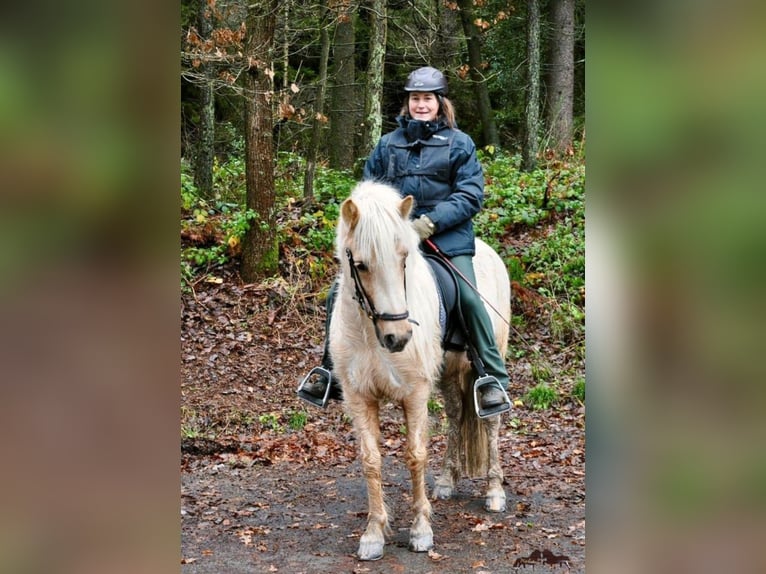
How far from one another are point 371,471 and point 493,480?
1394 millimetres

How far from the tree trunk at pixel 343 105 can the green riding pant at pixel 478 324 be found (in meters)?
9.97

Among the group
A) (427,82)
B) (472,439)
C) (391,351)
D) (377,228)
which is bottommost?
(472,439)

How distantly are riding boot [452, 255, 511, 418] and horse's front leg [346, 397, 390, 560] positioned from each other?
840 millimetres

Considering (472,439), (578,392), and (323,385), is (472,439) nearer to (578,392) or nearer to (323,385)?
(323,385)

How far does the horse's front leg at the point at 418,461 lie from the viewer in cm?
475

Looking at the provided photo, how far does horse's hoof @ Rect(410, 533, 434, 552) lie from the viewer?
187 inches

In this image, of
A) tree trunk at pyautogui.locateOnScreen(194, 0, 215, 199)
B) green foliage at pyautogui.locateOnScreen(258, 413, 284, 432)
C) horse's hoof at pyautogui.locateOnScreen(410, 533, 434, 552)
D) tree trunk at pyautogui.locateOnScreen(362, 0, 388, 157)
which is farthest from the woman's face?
tree trunk at pyautogui.locateOnScreen(194, 0, 215, 199)

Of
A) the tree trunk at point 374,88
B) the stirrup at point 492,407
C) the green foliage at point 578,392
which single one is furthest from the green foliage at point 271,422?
the tree trunk at point 374,88

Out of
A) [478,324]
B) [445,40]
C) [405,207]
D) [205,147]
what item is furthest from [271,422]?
[445,40]

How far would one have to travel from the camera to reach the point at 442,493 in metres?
5.92
